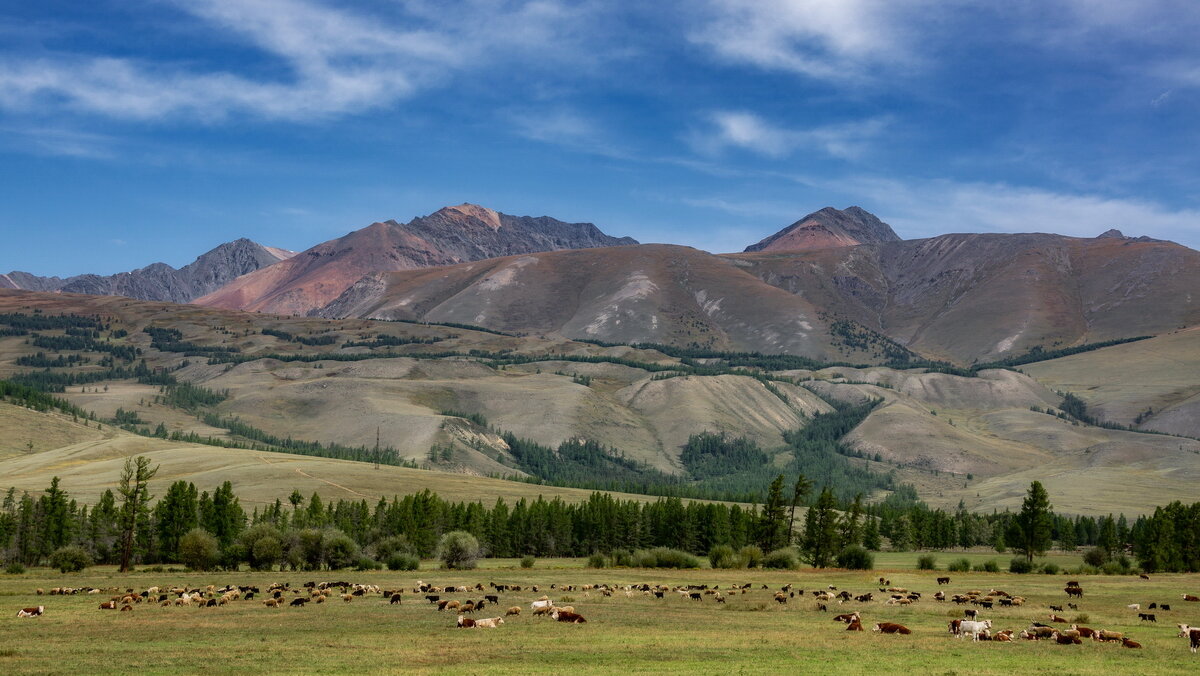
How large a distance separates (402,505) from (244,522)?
21.2m

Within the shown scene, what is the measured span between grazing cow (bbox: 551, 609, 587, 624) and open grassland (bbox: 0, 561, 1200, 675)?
92 cm

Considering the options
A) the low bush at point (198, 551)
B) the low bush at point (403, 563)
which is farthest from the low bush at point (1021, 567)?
the low bush at point (198, 551)

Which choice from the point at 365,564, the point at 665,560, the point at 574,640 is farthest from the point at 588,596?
the point at 665,560

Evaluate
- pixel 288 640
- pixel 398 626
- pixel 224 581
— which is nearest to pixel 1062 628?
pixel 398 626

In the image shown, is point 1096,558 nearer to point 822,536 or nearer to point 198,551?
point 822,536

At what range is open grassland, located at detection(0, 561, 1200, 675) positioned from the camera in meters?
36.8

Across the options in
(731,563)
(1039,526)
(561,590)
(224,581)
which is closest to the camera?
(561,590)

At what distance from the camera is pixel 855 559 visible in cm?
11156

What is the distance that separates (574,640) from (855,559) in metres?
→ 74.8

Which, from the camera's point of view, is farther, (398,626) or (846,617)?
(846,617)

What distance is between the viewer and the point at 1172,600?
217ft

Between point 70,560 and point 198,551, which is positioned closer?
point 70,560

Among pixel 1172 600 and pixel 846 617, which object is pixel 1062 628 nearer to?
pixel 846 617

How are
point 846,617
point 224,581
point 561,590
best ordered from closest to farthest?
point 846,617 < point 561,590 < point 224,581
